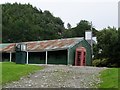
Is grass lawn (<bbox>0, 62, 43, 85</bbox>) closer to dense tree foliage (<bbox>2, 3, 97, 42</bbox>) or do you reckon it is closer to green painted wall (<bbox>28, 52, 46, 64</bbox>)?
green painted wall (<bbox>28, 52, 46, 64</bbox>)

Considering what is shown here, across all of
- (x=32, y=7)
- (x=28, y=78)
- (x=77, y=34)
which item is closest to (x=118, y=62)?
(x=28, y=78)

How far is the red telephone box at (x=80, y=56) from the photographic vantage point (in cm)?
3744

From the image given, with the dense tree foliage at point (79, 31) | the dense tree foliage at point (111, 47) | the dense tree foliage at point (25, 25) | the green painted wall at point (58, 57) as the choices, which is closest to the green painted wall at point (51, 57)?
the green painted wall at point (58, 57)

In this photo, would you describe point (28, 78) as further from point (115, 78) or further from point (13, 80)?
point (115, 78)

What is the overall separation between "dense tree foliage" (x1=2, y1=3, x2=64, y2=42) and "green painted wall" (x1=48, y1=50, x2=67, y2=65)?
93.6ft

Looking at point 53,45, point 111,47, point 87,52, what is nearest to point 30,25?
point 53,45

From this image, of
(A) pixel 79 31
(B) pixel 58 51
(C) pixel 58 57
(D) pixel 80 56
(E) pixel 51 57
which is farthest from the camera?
(A) pixel 79 31

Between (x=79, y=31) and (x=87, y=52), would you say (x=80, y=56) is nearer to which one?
(x=87, y=52)

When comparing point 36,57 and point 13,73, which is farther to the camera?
point 36,57

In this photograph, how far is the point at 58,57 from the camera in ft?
129

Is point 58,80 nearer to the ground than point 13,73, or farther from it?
nearer to the ground

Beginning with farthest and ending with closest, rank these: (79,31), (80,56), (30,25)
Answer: (79,31)
(30,25)
(80,56)

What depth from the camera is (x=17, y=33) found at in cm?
6894

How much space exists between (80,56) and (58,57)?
292 centimetres
